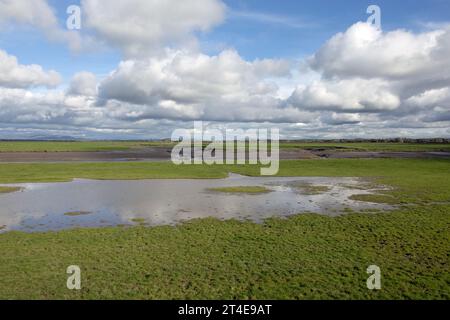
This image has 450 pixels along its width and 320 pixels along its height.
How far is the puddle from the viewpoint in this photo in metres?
23.9

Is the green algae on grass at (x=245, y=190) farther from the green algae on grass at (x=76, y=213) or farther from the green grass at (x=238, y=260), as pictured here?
the green algae on grass at (x=76, y=213)

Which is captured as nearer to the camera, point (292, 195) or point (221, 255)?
point (221, 255)

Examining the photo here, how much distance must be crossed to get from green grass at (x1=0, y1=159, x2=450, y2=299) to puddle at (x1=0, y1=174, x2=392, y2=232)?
8.91 feet

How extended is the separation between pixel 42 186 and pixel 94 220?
2051cm

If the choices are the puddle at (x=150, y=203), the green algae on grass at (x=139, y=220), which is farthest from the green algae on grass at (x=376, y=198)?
the green algae on grass at (x=139, y=220)

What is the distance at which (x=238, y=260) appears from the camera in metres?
15.5

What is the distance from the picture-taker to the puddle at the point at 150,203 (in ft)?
78.3

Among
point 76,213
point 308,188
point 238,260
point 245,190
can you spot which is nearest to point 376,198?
point 308,188

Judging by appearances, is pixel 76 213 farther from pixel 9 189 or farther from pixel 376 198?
pixel 376 198

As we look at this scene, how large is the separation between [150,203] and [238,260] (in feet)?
53.4
